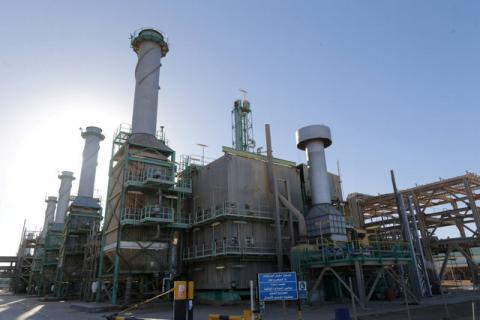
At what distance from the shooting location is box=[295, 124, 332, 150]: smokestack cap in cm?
3275

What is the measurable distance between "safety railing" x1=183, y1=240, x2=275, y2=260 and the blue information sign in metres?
18.1

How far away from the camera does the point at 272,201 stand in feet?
115

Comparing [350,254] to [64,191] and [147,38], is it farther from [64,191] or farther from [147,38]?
[64,191]

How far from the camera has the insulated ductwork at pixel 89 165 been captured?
53797mm

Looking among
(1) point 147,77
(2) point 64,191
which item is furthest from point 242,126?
(2) point 64,191

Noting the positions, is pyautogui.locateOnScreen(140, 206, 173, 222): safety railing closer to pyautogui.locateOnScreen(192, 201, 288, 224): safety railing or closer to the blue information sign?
pyautogui.locateOnScreen(192, 201, 288, 224): safety railing

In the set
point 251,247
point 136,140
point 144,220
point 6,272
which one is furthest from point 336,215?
point 6,272

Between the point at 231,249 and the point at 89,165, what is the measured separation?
37.4 m

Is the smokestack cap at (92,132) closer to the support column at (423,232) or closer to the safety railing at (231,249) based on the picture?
the safety railing at (231,249)

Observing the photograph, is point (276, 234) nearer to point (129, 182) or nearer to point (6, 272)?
point (129, 182)

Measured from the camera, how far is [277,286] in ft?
37.9

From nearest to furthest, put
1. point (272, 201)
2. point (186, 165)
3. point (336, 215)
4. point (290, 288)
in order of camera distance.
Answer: point (290, 288), point (336, 215), point (272, 201), point (186, 165)

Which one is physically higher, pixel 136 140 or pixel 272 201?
pixel 136 140

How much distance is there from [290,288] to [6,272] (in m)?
93.1
